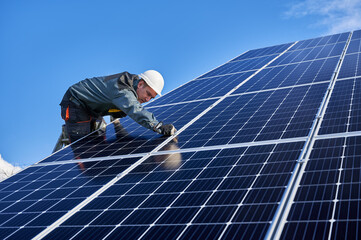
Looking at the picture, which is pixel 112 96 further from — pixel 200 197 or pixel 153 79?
pixel 200 197

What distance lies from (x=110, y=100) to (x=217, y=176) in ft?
14.5

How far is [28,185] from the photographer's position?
23.1 ft

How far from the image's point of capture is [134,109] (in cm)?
825

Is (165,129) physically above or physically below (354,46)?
above

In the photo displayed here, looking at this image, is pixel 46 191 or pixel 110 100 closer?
pixel 46 191

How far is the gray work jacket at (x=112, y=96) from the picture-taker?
824cm

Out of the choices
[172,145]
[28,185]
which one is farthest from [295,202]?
[28,185]

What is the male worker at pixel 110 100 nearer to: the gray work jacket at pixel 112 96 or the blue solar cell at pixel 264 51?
the gray work jacket at pixel 112 96

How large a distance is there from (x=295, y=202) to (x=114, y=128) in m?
6.36

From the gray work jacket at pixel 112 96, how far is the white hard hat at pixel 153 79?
20 cm

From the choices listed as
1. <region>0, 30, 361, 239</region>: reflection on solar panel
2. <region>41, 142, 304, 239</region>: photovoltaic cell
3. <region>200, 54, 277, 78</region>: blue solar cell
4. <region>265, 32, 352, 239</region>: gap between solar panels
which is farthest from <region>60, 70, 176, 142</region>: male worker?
<region>200, 54, 277, 78</region>: blue solar cell

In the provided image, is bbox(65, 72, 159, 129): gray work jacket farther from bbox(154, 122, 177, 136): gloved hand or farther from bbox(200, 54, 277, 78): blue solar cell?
bbox(200, 54, 277, 78): blue solar cell

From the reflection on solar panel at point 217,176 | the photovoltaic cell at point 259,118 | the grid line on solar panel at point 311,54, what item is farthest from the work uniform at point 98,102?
the grid line on solar panel at point 311,54

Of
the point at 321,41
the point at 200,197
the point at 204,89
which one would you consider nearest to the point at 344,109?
the point at 200,197
